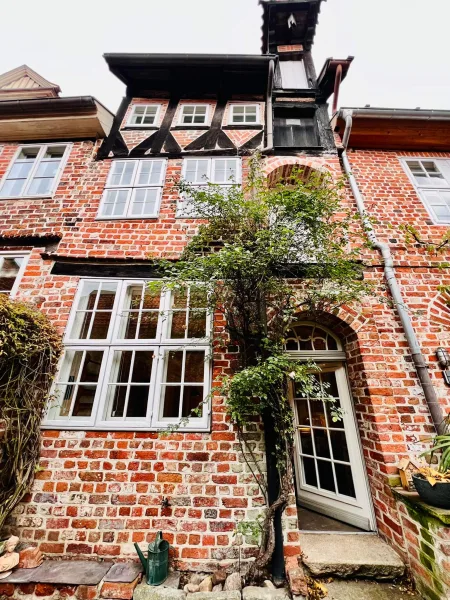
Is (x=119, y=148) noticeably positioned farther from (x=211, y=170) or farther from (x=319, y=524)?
(x=319, y=524)

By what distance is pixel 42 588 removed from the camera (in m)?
2.41

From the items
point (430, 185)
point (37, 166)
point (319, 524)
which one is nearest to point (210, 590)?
point (319, 524)

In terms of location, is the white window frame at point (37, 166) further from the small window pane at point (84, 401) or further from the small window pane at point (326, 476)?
the small window pane at point (326, 476)

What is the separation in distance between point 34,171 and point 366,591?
8010mm

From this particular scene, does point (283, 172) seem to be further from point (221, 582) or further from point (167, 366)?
point (221, 582)

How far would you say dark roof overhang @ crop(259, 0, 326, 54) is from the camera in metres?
7.97

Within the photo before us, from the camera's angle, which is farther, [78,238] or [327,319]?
[78,238]

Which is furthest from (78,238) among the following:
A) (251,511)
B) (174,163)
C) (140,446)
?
(251,511)

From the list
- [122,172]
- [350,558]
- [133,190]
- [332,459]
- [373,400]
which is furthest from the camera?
[122,172]

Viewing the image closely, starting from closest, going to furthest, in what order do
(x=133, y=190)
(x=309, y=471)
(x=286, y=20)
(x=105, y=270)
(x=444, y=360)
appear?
(x=444, y=360)
(x=309, y=471)
(x=105, y=270)
(x=133, y=190)
(x=286, y=20)

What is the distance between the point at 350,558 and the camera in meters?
2.65

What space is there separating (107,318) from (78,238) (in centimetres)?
158

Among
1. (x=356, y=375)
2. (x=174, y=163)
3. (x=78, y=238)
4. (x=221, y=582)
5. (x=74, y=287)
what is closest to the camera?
(x=221, y=582)

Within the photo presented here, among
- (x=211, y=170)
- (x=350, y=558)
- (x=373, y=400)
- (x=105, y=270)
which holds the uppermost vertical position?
(x=211, y=170)
